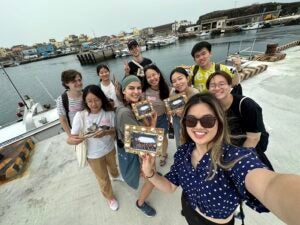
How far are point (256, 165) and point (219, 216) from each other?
440mm

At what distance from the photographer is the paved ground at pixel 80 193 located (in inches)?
78.9

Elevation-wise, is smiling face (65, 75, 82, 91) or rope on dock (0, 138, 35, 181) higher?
smiling face (65, 75, 82, 91)

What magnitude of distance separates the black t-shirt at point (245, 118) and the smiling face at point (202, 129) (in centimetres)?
55

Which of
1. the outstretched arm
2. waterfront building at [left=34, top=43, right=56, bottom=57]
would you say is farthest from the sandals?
waterfront building at [left=34, top=43, right=56, bottom=57]

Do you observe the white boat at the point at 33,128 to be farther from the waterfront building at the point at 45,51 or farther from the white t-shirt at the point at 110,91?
the waterfront building at the point at 45,51

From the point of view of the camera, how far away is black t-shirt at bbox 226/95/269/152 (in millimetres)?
1359

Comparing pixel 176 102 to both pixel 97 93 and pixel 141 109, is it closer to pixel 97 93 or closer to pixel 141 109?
pixel 141 109

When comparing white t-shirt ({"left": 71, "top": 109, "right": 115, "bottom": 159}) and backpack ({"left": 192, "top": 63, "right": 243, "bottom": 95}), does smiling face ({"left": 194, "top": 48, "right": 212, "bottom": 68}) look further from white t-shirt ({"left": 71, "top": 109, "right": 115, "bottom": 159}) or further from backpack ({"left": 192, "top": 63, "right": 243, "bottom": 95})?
white t-shirt ({"left": 71, "top": 109, "right": 115, "bottom": 159})

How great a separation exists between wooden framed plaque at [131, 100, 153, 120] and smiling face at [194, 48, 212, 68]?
1028 mm

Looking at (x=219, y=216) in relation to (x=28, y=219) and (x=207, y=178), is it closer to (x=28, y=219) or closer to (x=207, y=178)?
(x=207, y=178)

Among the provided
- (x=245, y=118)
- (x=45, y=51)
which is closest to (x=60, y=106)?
(x=245, y=118)

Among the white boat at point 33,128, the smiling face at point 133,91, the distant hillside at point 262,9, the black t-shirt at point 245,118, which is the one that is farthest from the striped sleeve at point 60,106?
the distant hillside at point 262,9

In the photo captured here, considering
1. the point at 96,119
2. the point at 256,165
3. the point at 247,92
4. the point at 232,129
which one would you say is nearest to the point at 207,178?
the point at 256,165

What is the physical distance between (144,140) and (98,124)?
0.83 metres
